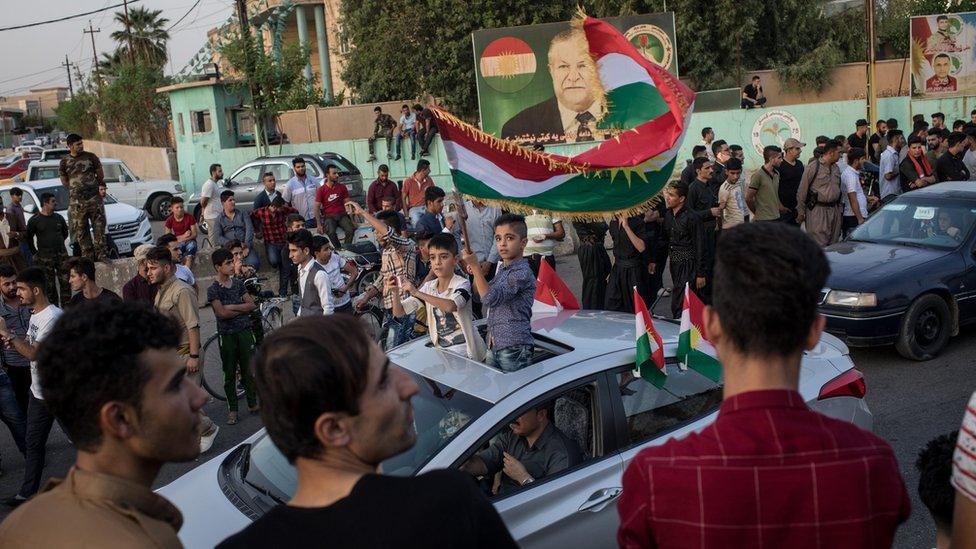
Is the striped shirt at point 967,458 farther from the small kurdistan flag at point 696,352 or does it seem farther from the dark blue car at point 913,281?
the dark blue car at point 913,281

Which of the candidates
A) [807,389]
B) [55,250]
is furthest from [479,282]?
[55,250]

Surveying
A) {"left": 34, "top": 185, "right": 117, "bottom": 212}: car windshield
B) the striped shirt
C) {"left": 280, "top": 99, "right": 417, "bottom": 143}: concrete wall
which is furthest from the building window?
the striped shirt

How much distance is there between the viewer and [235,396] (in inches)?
325

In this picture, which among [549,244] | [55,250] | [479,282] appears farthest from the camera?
[55,250]

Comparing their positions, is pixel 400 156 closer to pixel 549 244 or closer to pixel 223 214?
pixel 223 214

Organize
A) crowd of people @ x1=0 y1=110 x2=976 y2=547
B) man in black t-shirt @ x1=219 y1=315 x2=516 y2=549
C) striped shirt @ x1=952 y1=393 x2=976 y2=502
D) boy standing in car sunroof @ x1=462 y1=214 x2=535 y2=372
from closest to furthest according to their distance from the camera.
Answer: man in black t-shirt @ x1=219 y1=315 x2=516 y2=549 < crowd of people @ x1=0 y1=110 x2=976 y2=547 < striped shirt @ x1=952 y1=393 x2=976 y2=502 < boy standing in car sunroof @ x1=462 y1=214 x2=535 y2=372

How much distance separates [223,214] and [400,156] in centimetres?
1460

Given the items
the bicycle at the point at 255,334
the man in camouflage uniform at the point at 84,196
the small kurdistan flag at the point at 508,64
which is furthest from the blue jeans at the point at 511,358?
the small kurdistan flag at the point at 508,64

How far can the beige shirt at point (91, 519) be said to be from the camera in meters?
1.94

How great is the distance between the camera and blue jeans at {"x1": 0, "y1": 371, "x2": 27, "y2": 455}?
7160mm

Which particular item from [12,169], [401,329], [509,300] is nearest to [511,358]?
[509,300]

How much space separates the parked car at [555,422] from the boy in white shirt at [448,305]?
33cm

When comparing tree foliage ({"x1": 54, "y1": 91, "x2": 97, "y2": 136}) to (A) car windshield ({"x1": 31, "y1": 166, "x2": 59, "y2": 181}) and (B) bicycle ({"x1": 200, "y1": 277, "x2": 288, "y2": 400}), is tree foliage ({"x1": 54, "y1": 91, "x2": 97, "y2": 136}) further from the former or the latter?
(B) bicycle ({"x1": 200, "y1": 277, "x2": 288, "y2": 400})

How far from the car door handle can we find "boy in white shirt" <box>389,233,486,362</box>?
3.84 ft
